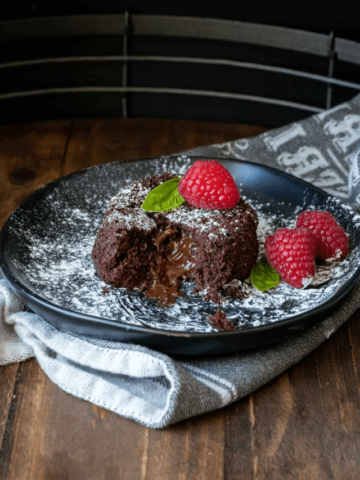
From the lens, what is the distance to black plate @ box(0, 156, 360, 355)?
1423 mm

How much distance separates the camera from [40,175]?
2.33 metres

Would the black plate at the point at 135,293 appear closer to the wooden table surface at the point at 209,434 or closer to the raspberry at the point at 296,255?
the raspberry at the point at 296,255

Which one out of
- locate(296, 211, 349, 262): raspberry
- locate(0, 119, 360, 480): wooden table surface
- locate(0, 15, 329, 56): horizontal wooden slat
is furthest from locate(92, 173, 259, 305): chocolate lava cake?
locate(0, 15, 329, 56): horizontal wooden slat

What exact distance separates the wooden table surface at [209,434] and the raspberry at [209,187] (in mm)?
468

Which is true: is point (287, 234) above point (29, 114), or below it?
above

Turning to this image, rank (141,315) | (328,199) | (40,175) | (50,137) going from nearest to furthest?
1. (141,315)
2. (328,199)
3. (40,175)
4. (50,137)

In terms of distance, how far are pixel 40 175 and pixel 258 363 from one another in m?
1.25

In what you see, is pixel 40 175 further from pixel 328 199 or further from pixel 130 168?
pixel 328 199

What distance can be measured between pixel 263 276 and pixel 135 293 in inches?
14.0

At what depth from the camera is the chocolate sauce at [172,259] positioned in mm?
1732

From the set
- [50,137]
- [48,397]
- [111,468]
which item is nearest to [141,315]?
[48,397]

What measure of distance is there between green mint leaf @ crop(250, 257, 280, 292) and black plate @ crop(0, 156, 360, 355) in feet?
0.06

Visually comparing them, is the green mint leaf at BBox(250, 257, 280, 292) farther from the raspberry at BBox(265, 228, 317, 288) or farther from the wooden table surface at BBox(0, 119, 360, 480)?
the wooden table surface at BBox(0, 119, 360, 480)

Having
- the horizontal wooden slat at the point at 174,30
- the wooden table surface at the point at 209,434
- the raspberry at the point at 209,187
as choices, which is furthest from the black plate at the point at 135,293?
the horizontal wooden slat at the point at 174,30
